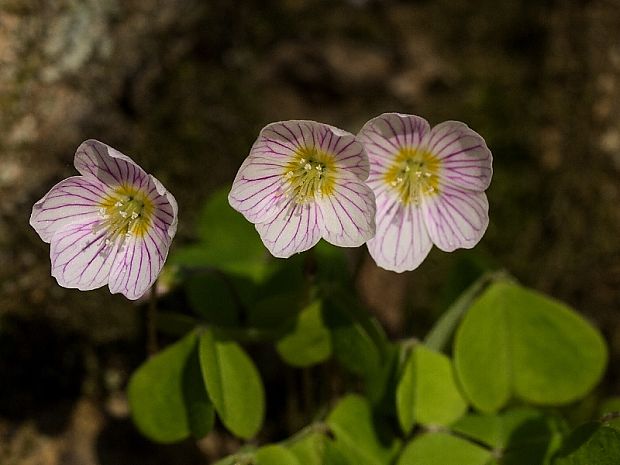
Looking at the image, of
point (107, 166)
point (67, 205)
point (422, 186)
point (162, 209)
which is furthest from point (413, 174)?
point (67, 205)

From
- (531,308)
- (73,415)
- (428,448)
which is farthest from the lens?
(73,415)

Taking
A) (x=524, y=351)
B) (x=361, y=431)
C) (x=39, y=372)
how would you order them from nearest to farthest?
(x=361, y=431)
(x=524, y=351)
(x=39, y=372)

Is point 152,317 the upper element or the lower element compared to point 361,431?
upper

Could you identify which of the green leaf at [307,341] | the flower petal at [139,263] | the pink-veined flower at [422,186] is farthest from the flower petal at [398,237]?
the flower petal at [139,263]

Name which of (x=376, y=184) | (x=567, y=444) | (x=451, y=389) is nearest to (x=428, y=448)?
(x=451, y=389)

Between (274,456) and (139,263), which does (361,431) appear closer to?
(274,456)

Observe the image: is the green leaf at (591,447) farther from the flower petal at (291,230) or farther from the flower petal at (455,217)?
the flower petal at (291,230)

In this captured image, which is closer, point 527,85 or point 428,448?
point 428,448

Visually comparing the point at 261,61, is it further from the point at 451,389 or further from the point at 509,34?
the point at 451,389
